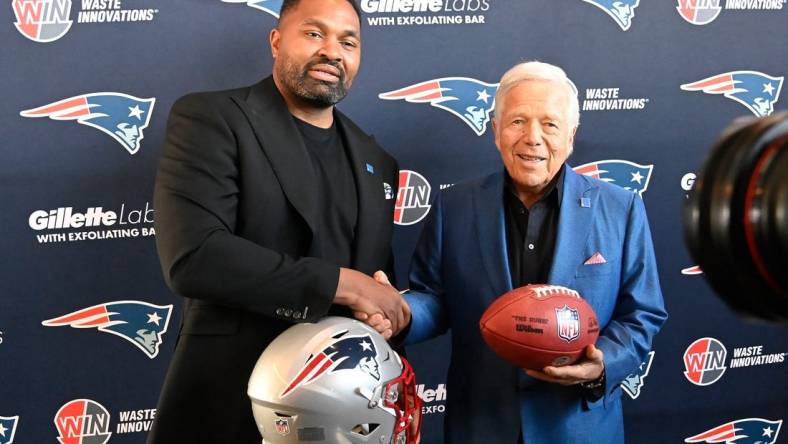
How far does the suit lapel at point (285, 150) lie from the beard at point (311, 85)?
66mm

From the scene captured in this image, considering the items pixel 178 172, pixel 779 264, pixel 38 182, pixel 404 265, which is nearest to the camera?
pixel 779 264

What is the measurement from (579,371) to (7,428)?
1.89 metres

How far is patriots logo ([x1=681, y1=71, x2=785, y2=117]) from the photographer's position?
347 centimetres

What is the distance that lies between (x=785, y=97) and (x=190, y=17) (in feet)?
7.54

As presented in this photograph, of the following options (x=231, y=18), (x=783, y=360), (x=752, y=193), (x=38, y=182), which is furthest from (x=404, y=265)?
(x=752, y=193)

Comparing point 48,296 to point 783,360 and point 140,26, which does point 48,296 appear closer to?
point 140,26

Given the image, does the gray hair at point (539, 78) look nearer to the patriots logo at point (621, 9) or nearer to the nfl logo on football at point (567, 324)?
the nfl logo on football at point (567, 324)

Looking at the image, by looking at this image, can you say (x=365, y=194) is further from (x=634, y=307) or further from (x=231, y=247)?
(x=634, y=307)

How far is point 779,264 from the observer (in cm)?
120

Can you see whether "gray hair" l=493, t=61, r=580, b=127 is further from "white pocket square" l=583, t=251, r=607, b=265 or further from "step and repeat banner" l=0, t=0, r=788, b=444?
"step and repeat banner" l=0, t=0, r=788, b=444

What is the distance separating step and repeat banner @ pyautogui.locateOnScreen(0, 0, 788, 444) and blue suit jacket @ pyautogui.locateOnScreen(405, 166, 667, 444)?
2.57 ft

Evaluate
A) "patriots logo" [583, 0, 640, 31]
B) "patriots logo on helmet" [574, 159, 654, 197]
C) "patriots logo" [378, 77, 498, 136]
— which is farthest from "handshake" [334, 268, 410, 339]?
"patriots logo" [583, 0, 640, 31]

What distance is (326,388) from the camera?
80.0 inches

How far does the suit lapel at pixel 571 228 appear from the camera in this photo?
229cm
